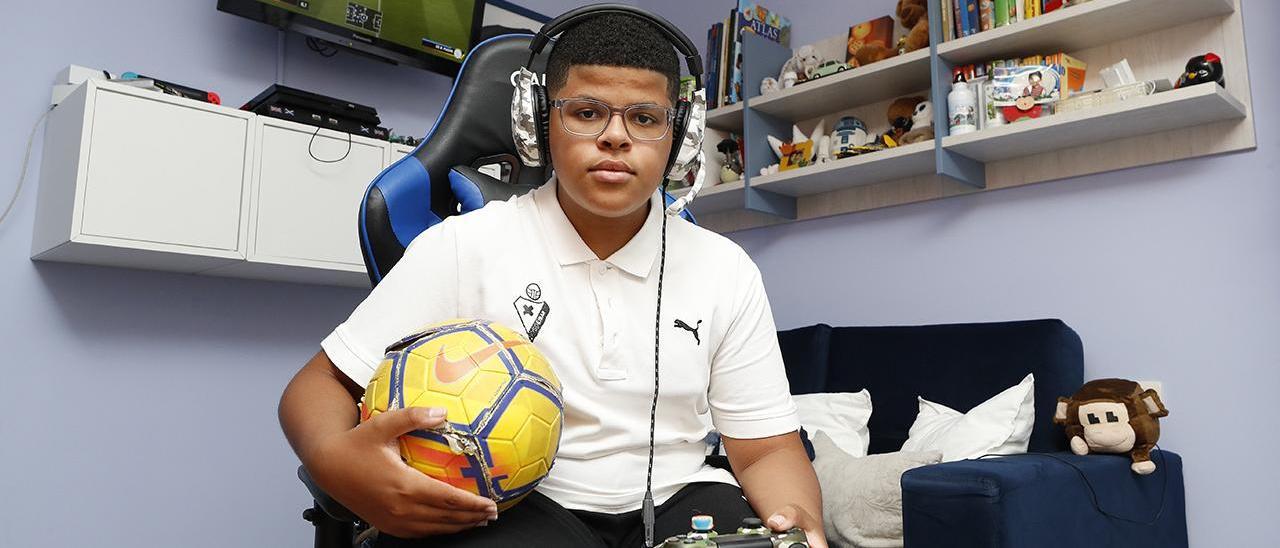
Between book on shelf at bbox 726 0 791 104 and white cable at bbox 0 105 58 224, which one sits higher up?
book on shelf at bbox 726 0 791 104

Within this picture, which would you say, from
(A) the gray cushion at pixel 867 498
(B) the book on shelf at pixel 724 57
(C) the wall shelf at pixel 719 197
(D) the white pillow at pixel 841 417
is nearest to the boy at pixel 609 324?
(A) the gray cushion at pixel 867 498

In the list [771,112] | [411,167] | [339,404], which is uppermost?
[771,112]

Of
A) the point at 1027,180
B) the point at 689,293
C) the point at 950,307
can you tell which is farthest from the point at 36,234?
the point at 1027,180

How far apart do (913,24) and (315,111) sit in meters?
1.85

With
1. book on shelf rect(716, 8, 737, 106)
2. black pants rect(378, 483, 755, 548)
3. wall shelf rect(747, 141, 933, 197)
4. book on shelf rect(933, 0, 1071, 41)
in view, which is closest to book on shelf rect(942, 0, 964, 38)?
book on shelf rect(933, 0, 1071, 41)

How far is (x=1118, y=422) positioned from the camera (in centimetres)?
181

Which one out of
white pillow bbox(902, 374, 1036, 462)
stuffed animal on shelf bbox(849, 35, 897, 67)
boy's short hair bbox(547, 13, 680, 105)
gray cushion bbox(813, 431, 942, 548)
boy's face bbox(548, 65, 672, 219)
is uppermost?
stuffed animal on shelf bbox(849, 35, 897, 67)

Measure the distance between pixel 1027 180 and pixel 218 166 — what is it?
225 centimetres

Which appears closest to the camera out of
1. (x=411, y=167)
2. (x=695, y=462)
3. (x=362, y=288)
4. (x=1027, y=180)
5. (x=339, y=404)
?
(x=339, y=404)

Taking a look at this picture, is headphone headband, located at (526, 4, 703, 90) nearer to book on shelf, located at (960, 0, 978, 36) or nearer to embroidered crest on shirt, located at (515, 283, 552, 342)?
embroidered crest on shirt, located at (515, 283, 552, 342)

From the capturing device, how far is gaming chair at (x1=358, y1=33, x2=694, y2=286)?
3.98ft

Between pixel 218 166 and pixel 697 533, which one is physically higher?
pixel 218 166

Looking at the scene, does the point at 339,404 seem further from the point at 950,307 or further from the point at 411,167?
the point at 950,307

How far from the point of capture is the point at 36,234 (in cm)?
226
